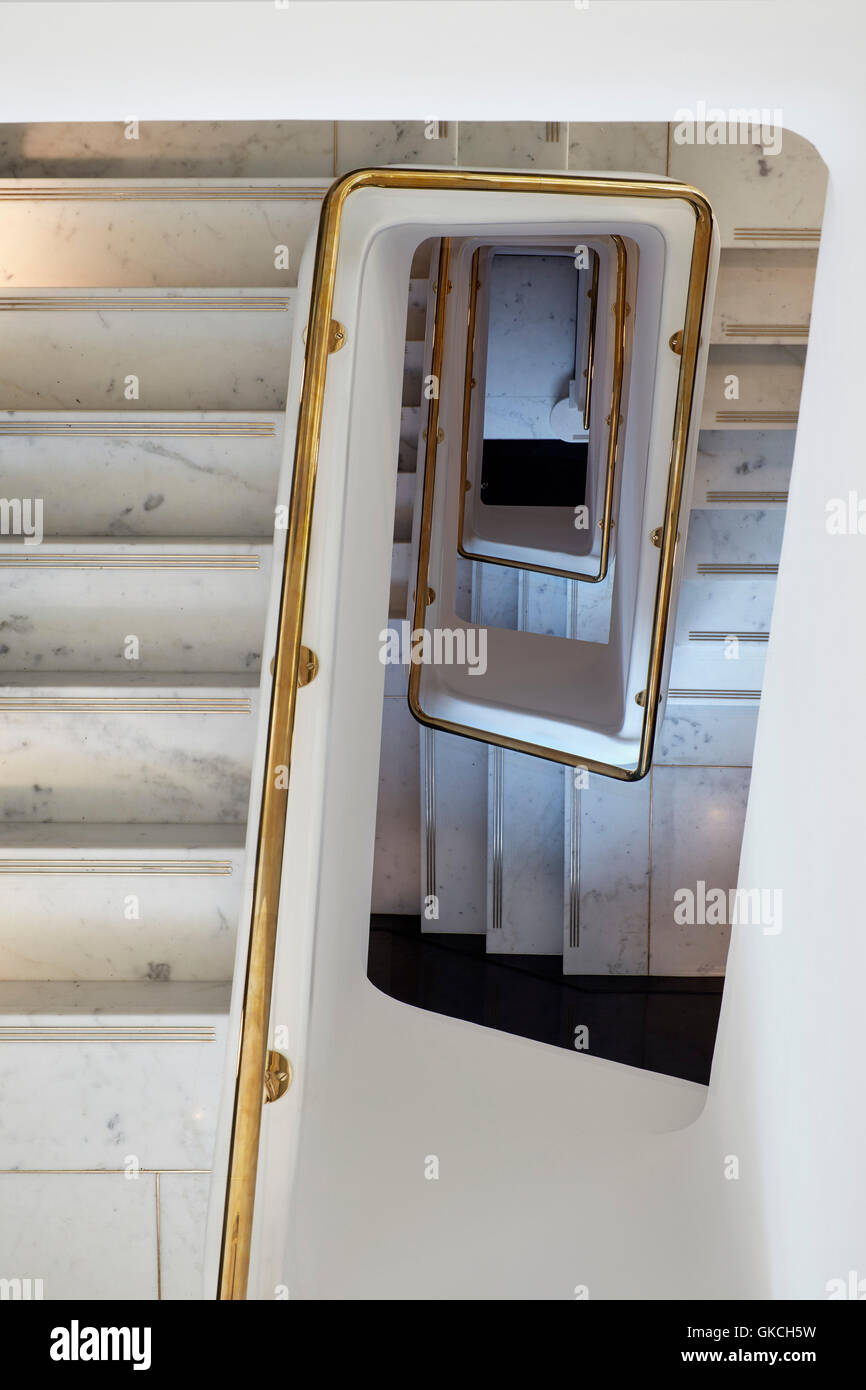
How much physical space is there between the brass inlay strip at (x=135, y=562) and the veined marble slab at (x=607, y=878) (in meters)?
2.33

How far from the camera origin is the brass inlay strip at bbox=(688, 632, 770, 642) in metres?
4.22

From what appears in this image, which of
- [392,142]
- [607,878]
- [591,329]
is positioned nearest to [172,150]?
[392,142]

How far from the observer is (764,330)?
11.6 ft

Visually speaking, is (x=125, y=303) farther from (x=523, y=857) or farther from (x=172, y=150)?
(x=523, y=857)

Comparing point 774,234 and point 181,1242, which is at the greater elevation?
point 774,234

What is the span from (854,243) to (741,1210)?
1287mm

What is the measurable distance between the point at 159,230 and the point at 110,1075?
2.49 m

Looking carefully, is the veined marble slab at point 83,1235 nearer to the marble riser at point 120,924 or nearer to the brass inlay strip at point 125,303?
the marble riser at point 120,924

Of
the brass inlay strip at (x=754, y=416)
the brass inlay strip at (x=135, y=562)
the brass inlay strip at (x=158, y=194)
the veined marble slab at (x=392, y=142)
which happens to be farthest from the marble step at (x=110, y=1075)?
the brass inlay strip at (x=754, y=416)

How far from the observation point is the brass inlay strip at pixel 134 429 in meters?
2.67

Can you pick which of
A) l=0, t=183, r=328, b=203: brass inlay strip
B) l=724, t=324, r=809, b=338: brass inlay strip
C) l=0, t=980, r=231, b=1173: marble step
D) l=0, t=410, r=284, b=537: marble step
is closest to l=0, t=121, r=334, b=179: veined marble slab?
l=0, t=183, r=328, b=203: brass inlay strip

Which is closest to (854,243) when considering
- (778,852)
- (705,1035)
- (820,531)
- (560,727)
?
(820,531)

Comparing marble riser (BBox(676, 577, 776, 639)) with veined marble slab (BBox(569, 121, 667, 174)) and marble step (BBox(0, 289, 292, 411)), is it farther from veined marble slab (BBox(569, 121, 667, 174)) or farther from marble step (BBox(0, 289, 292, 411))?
marble step (BBox(0, 289, 292, 411))

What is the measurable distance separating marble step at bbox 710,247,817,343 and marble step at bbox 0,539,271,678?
2.05 m
